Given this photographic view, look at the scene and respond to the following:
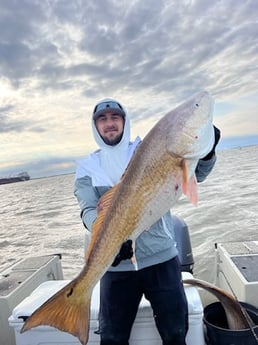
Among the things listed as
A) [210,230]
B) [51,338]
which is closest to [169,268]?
[51,338]

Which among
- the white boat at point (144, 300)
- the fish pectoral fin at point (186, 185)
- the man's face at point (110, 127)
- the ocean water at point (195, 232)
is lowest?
the ocean water at point (195, 232)

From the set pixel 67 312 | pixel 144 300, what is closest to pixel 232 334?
Answer: pixel 144 300

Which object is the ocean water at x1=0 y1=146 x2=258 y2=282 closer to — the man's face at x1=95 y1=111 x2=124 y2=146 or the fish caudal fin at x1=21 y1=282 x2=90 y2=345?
the man's face at x1=95 y1=111 x2=124 y2=146

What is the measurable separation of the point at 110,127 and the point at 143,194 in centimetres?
91

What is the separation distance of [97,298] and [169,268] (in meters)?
0.93

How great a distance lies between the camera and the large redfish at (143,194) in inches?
73.9

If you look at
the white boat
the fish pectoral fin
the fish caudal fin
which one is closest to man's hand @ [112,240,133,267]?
the fish caudal fin

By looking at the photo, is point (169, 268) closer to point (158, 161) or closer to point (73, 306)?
point (73, 306)

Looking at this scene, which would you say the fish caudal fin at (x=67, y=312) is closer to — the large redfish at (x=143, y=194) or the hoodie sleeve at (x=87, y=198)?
the large redfish at (x=143, y=194)

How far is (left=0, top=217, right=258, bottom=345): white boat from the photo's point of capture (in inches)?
112

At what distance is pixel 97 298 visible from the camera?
310 centimetres

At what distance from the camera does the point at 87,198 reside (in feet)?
8.25

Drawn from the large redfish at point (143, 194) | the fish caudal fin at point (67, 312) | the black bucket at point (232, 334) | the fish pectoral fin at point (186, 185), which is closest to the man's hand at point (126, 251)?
the large redfish at point (143, 194)

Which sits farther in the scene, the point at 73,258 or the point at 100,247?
the point at 73,258
